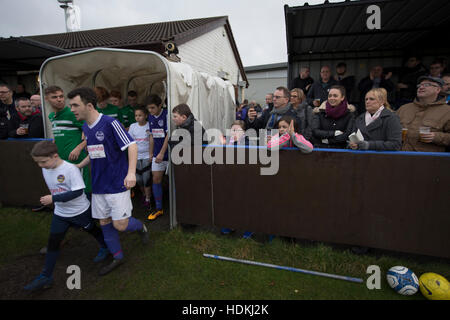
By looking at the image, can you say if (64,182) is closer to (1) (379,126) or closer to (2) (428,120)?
(1) (379,126)

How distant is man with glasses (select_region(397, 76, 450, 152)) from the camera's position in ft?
9.89

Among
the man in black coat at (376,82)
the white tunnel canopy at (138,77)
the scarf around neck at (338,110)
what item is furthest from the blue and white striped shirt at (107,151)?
the man in black coat at (376,82)

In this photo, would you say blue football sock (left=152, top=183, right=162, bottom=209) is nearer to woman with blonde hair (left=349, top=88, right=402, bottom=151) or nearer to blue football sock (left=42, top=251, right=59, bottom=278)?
blue football sock (left=42, top=251, right=59, bottom=278)

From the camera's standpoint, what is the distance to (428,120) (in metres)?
3.16

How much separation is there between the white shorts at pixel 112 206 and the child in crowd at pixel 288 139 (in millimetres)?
1974

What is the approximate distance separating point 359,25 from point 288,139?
12.9ft

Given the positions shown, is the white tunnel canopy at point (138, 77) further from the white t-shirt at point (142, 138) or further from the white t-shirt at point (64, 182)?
the white t-shirt at point (64, 182)

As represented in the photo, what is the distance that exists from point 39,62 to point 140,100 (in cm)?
523

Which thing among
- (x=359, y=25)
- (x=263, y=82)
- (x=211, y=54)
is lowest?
(x=359, y=25)

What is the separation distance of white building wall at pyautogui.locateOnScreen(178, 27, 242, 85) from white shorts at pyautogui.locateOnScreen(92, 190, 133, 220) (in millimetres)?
10047

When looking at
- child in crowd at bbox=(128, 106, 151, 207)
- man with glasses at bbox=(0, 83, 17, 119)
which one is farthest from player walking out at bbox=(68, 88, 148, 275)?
man with glasses at bbox=(0, 83, 17, 119)

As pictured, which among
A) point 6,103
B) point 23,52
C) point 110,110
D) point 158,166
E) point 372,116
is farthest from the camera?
point 23,52

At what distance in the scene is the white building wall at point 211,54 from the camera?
12.4 m

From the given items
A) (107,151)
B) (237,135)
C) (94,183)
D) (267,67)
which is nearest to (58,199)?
(94,183)
